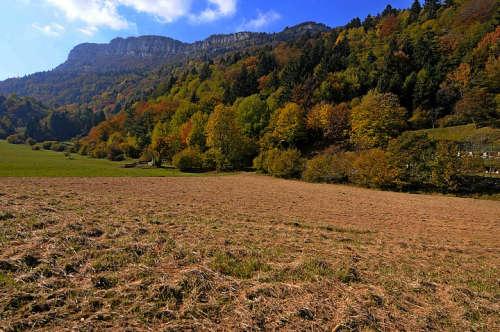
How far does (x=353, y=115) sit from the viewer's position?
69.6m

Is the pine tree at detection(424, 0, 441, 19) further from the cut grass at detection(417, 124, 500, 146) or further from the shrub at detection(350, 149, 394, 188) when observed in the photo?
the shrub at detection(350, 149, 394, 188)

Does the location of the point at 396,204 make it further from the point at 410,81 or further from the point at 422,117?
the point at 410,81

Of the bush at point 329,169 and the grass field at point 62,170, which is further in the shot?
the bush at point 329,169

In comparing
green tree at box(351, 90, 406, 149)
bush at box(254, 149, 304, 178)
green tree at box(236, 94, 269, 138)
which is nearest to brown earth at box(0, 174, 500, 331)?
bush at box(254, 149, 304, 178)

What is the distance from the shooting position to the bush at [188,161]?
65.9 m

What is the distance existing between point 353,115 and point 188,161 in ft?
144

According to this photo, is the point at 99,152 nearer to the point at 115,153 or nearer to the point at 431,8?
the point at 115,153

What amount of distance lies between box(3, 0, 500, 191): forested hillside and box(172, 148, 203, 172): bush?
0.26 m

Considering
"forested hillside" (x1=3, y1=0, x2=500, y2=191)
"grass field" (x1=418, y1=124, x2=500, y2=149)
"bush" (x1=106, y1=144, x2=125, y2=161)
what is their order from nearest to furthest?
"forested hillside" (x1=3, y1=0, x2=500, y2=191)
"grass field" (x1=418, y1=124, x2=500, y2=149)
"bush" (x1=106, y1=144, x2=125, y2=161)

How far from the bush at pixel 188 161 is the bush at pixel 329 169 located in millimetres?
28357

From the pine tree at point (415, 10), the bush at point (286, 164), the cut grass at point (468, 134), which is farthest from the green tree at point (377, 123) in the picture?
the pine tree at point (415, 10)

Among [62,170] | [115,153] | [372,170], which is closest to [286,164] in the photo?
[372,170]

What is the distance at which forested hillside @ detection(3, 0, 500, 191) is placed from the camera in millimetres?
44156

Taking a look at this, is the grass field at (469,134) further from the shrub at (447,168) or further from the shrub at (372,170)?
the shrub at (372,170)
